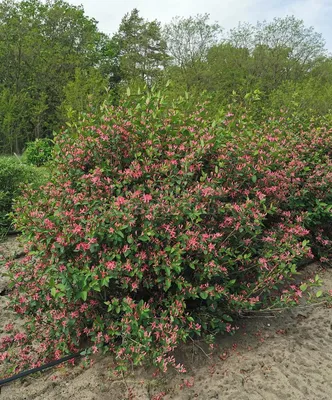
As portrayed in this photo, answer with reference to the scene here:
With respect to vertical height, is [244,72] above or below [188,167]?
above

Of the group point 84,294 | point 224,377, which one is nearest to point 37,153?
point 84,294

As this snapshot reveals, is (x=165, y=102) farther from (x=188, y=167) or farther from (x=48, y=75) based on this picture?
(x=48, y=75)

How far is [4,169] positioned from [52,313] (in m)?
3.36

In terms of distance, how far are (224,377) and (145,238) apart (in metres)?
1.01

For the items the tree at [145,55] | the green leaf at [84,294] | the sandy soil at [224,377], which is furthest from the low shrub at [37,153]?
the tree at [145,55]

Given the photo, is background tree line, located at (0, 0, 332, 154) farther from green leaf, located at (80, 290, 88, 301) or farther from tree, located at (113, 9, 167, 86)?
green leaf, located at (80, 290, 88, 301)

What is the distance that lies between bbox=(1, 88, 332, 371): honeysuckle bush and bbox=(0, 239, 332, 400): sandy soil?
142 mm

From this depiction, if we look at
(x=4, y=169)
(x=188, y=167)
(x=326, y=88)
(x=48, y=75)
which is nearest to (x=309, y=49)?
(x=326, y=88)

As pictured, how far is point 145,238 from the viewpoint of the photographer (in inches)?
79.7

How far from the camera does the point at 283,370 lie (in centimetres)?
225

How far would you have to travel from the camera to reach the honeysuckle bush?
2041mm

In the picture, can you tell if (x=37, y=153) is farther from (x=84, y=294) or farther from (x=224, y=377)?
(x=224, y=377)

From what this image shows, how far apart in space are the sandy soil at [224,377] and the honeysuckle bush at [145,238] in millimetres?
142

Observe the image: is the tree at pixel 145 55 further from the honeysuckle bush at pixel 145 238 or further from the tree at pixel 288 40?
the honeysuckle bush at pixel 145 238
